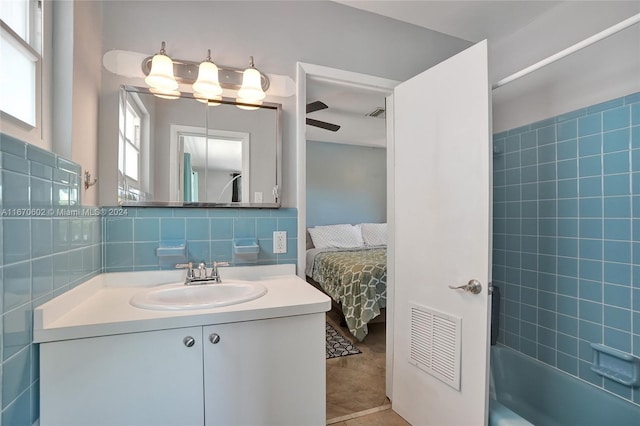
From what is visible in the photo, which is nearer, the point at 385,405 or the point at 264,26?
the point at 264,26

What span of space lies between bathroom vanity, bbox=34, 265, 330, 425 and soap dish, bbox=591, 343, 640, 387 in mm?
1462

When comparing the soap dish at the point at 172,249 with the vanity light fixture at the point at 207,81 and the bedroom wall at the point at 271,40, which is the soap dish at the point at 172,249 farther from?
the vanity light fixture at the point at 207,81

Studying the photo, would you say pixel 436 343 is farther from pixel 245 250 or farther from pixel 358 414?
pixel 245 250

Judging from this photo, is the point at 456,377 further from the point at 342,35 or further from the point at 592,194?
the point at 342,35

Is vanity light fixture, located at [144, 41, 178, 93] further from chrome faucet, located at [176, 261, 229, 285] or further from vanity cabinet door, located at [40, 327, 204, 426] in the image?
vanity cabinet door, located at [40, 327, 204, 426]

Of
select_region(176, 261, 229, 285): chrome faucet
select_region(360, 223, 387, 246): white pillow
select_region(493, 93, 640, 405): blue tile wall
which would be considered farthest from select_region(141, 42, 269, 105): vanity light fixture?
select_region(360, 223, 387, 246): white pillow

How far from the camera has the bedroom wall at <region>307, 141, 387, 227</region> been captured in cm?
486

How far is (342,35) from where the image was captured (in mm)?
1747

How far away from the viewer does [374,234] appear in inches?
187

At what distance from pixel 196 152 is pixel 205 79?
1.23ft

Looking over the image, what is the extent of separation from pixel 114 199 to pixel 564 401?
2.61 metres

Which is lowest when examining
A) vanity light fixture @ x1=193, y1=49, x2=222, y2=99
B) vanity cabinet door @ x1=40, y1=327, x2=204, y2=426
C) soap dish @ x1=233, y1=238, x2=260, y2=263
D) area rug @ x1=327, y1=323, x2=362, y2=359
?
area rug @ x1=327, y1=323, x2=362, y2=359

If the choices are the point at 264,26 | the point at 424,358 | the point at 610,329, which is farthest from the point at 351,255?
the point at 264,26

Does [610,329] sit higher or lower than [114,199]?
lower
